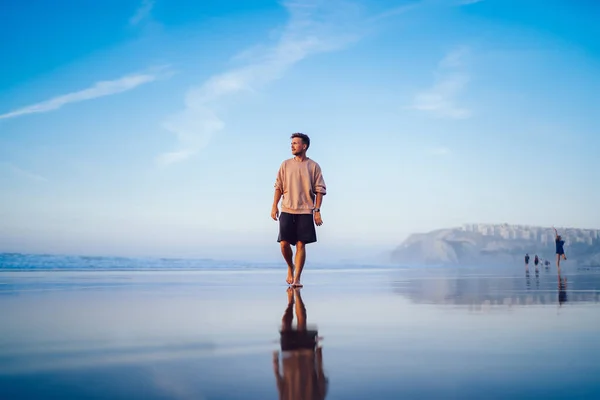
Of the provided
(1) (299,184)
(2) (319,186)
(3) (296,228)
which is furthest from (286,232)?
(2) (319,186)

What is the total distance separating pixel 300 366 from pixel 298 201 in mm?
5077

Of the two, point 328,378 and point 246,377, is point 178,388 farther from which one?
point 328,378

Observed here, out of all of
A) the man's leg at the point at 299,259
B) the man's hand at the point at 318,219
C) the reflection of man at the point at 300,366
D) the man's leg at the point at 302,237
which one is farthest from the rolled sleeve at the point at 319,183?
the reflection of man at the point at 300,366

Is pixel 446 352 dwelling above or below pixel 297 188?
below

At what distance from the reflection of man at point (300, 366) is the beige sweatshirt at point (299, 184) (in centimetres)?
398

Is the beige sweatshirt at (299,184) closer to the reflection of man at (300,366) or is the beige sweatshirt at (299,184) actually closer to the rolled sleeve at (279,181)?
the rolled sleeve at (279,181)

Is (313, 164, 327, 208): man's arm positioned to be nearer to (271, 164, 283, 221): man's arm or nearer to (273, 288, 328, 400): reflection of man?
(271, 164, 283, 221): man's arm

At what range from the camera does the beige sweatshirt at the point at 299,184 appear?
22.6 feet

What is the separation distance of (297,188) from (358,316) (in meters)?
3.63

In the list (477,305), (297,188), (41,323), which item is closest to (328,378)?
(41,323)

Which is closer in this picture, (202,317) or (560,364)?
(560,364)

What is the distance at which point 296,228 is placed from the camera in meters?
6.86

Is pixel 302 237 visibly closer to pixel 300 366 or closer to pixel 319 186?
pixel 319 186

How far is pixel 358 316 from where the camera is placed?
3441 millimetres
